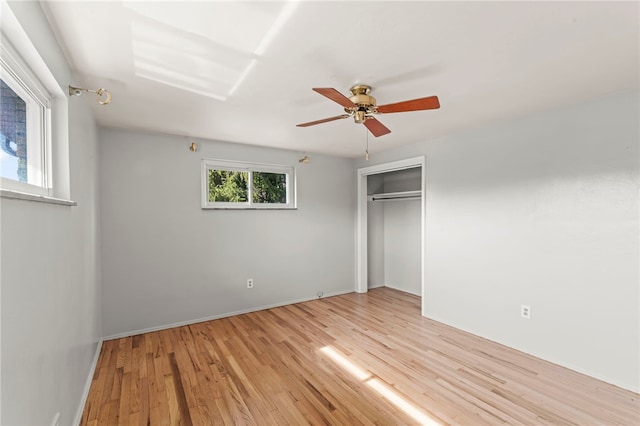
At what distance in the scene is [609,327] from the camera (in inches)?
93.7

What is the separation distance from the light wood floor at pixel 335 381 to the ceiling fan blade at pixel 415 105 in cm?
202

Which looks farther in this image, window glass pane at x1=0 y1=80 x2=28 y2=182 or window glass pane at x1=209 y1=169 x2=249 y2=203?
window glass pane at x1=209 y1=169 x2=249 y2=203

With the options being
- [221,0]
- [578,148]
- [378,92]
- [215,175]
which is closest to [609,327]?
[578,148]

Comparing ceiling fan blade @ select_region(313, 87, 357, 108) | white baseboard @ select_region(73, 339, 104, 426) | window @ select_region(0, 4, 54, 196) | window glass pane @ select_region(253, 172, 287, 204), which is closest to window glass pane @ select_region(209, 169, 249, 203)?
window glass pane @ select_region(253, 172, 287, 204)

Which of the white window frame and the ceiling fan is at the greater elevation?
the ceiling fan

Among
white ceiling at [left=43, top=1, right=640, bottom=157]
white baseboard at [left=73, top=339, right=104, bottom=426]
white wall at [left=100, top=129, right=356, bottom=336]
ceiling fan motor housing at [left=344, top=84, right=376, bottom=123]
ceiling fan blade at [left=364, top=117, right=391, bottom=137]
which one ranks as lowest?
white baseboard at [left=73, top=339, right=104, bottom=426]

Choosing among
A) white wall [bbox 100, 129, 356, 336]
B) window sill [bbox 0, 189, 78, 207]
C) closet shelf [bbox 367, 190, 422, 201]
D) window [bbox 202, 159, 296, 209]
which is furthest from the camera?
closet shelf [bbox 367, 190, 422, 201]

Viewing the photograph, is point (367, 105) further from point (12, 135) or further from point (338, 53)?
point (12, 135)

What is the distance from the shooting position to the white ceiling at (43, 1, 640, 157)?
1395 millimetres

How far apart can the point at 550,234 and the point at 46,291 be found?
363cm

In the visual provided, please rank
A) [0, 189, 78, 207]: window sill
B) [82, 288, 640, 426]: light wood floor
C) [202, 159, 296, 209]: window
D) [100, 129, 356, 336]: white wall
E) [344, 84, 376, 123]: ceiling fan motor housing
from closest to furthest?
[0, 189, 78, 207]: window sill
[82, 288, 640, 426]: light wood floor
[344, 84, 376, 123]: ceiling fan motor housing
[100, 129, 356, 336]: white wall
[202, 159, 296, 209]: window

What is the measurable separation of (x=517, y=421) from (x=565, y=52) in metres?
2.29

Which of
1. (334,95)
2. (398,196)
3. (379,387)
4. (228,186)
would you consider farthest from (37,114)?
(398,196)

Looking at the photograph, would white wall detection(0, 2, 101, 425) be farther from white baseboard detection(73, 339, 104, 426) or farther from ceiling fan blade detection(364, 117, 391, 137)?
ceiling fan blade detection(364, 117, 391, 137)
